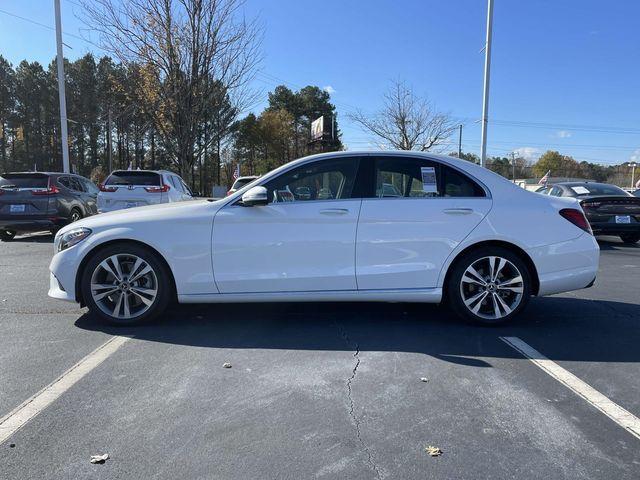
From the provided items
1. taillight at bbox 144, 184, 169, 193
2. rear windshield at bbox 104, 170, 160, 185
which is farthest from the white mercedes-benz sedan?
rear windshield at bbox 104, 170, 160, 185

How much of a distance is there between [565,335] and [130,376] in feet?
12.3

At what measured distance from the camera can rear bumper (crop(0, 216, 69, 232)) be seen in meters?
11.3

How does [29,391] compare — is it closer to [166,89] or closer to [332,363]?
[332,363]

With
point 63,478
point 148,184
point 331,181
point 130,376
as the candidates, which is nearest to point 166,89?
point 148,184

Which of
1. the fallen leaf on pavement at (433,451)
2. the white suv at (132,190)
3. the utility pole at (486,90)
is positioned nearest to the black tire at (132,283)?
the fallen leaf on pavement at (433,451)

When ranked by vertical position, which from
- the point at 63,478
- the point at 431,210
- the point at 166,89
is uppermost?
the point at 166,89

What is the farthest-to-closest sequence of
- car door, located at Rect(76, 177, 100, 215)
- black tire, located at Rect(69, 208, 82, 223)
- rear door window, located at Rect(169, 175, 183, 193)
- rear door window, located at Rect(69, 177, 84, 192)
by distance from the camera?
car door, located at Rect(76, 177, 100, 215)
rear door window, located at Rect(69, 177, 84, 192)
rear door window, located at Rect(169, 175, 183, 193)
black tire, located at Rect(69, 208, 82, 223)

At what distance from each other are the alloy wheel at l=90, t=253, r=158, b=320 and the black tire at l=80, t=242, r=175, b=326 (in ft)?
0.04

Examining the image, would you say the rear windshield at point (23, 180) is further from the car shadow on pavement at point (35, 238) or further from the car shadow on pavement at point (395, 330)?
the car shadow on pavement at point (395, 330)

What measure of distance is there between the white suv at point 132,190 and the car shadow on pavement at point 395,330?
22.3ft

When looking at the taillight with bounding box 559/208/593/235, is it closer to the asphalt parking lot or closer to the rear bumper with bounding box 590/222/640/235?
the asphalt parking lot

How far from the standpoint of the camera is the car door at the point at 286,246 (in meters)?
4.65

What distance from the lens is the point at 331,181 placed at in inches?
190

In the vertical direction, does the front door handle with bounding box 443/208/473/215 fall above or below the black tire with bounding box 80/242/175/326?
above
